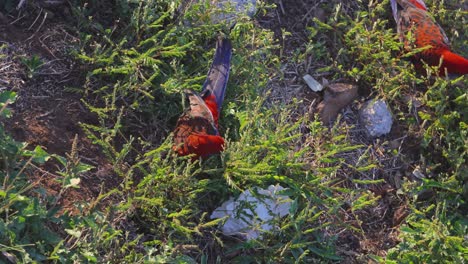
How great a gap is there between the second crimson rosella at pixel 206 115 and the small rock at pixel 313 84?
0.68 m

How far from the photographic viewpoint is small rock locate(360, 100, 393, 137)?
185 inches

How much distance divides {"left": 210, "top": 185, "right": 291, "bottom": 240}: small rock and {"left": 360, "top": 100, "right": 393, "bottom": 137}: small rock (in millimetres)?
1021

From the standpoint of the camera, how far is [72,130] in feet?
12.8

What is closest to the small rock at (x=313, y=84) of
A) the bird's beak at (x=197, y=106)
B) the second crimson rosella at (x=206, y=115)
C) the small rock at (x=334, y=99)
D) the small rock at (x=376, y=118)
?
the small rock at (x=334, y=99)

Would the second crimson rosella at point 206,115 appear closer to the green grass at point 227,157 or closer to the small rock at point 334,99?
the green grass at point 227,157

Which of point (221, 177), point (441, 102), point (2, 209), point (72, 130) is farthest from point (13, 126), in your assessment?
point (441, 102)

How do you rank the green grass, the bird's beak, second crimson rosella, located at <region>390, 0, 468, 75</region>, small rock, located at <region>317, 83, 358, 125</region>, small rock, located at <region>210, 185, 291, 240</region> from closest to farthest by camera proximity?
1. the green grass
2. small rock, located at <region>210, 185, 291, 240</region>
3. the bird's beak
4. small rock, located at <region>317, 83, 358, 125</region>
5. second crimson rosella, located at <region>390, 0, 468, 75</region>

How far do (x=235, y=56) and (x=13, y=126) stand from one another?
4.62 feet

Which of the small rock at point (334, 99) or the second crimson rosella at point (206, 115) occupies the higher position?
the second crimson rosella at point (206, 115)

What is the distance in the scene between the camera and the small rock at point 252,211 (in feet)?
12.6

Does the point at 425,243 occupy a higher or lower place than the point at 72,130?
lower

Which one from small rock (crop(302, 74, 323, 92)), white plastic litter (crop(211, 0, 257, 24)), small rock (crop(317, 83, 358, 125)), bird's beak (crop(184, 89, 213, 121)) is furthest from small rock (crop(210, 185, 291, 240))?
white plastic litter (crop(211, 0, 257, 24))

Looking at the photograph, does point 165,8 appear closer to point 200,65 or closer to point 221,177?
point 200,65

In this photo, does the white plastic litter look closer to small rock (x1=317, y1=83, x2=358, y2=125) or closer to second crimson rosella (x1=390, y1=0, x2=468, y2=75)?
small rock (x1=317, y1=83, x2=358, y2=125)
